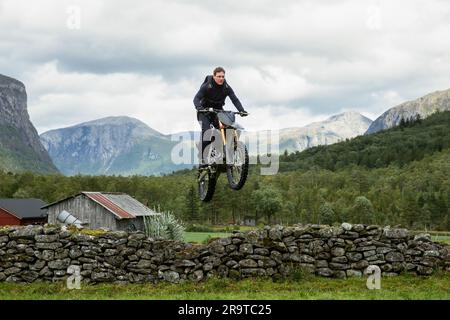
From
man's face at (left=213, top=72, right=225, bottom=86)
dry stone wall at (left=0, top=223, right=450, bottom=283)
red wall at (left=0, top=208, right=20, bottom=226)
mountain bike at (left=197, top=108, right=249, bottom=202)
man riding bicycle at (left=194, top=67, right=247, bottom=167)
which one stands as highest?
man's face at (left=213, top=72, right=225, bottom=86)

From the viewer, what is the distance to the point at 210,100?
13.9 metres

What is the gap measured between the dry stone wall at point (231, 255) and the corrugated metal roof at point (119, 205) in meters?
18.8

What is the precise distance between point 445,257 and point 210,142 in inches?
482

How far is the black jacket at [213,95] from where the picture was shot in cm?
1373

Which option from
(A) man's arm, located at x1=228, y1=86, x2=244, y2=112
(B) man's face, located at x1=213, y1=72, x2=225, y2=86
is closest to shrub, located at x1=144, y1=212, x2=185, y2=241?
(A) man's arm, located at x1=228, y1=86, x2=244, y2=112

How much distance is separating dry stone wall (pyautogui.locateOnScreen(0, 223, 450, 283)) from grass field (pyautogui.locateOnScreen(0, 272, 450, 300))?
453 mm

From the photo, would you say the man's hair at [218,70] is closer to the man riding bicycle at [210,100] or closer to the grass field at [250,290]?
the man riding bicycle at [210,100]

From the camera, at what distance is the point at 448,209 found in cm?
11688

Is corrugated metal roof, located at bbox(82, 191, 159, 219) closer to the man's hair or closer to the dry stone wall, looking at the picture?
the dry stone wall

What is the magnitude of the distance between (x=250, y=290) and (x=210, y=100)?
8166mm

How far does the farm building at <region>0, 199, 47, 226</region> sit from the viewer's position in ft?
262
